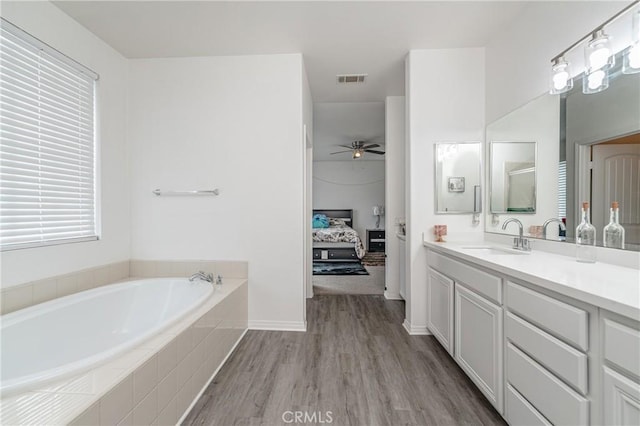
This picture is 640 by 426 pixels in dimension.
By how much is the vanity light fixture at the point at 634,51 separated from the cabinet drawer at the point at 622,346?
1.23 meters

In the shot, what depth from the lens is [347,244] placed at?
226 inches

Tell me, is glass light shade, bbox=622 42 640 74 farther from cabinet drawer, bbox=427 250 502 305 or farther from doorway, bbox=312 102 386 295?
doorway, bbox=312 102 386 295

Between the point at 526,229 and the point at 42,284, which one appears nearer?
the point at 42,284

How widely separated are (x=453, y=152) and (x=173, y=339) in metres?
2.59

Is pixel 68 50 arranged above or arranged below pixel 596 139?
above

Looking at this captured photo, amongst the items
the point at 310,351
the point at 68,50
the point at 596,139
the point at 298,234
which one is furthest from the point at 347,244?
the point at 68,50

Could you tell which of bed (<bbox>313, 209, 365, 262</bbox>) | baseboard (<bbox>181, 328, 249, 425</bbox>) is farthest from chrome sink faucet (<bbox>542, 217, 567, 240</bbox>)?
bed (<bbox>313, 209, 365, 262</bbox>)

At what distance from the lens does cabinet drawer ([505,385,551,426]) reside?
1.13m

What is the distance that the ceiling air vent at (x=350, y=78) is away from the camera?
2939 mm

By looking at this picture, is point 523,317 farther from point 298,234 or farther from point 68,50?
point 68,50

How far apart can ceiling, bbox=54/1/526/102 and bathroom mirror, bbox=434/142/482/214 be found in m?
0.93

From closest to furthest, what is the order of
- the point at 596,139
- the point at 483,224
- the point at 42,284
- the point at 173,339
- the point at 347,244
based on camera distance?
1. the point at 173,339
2. the point at 596,139
3. the point at 42,284
4. the point at 483,224
5. the point at 347,244

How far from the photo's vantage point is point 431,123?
8.23ft

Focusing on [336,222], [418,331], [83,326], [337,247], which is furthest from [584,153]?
[336,222]
